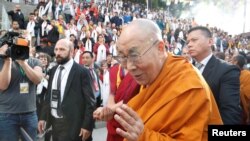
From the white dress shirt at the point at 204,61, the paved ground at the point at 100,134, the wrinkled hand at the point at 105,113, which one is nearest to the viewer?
the wrinkled hand at the point at 105,113

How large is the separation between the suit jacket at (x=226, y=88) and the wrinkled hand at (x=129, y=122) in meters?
1.54

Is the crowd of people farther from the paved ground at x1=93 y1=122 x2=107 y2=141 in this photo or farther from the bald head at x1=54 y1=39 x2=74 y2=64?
the paved ground at x1=93 y1=122 x2=107 y2=141

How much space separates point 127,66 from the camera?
2.48m

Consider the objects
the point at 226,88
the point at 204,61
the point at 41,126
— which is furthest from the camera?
the point at 41,126

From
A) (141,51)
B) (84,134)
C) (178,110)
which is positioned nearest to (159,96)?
(178,110)

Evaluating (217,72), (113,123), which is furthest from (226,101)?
(113,123)

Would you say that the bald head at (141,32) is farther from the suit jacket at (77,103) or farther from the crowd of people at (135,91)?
the suit jacket at (77,103)

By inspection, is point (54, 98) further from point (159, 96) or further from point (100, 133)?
point (100, 133)

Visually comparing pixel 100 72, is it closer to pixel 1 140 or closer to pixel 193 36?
pixel 1 140

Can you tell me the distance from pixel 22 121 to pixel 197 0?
5707 centimetres

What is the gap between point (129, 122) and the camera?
2164 mm

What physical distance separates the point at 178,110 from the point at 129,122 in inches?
11.6

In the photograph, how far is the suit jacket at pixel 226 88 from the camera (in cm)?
357

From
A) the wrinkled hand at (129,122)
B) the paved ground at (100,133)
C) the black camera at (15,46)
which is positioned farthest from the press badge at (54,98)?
the paved ground at (100,133)
